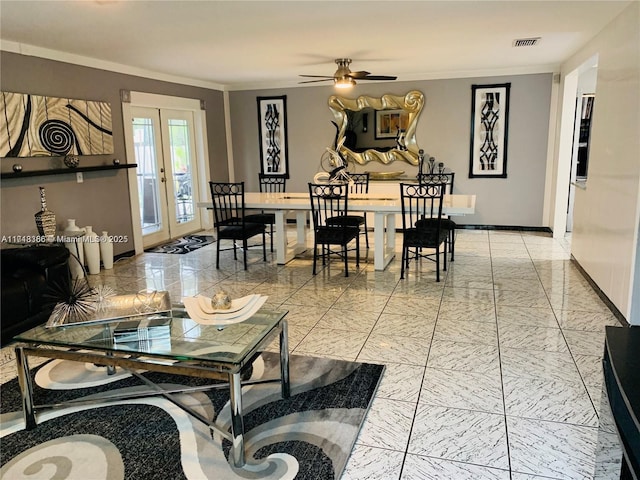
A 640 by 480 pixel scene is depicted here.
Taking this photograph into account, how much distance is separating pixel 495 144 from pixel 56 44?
19.0 feet

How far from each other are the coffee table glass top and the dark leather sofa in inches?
41.6

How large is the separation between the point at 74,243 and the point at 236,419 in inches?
148

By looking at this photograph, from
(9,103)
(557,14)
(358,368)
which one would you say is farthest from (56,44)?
(557,14)

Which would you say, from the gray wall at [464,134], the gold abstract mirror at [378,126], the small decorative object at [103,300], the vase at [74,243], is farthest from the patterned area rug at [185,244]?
the small decorative object at [103,300]

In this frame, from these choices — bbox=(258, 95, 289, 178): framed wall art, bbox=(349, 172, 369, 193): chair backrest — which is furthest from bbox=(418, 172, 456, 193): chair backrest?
bbox=(258, 95, 289, 178): framed wall art

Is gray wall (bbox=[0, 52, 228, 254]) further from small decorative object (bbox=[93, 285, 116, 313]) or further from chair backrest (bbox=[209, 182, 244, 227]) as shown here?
small decorative object (bbox=[93, 285, 116, 313])

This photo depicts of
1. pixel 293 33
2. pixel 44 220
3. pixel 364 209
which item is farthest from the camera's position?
pixel 364 209

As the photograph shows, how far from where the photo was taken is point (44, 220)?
4727 mm

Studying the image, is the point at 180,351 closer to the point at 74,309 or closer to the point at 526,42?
the point at 74,309

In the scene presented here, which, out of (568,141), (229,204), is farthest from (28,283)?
(568,141)

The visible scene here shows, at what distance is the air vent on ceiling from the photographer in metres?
4.92

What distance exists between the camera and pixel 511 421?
246 cm

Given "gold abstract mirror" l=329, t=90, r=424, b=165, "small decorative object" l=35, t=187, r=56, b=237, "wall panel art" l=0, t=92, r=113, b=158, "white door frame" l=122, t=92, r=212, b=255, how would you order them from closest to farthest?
1. "wall panel art" l=0, t=92, r=113, b=158
2. "small decorative object" l=35, t=187, r=56, b=237
3. "white door frame" l=122, t=92, r=212, b=255
4. "gold abstract mirror" l=329, t=90, r=424, b=165

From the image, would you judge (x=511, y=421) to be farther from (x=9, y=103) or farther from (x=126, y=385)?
(x=9, y=103)
